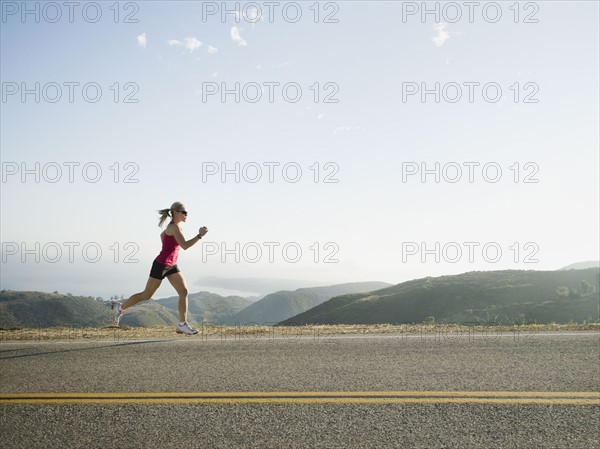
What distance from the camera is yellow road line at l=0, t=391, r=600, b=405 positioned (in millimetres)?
4047

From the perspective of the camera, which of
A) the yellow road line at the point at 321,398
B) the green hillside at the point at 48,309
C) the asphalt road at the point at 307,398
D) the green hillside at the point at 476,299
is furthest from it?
the green hillside at the point at 48,309

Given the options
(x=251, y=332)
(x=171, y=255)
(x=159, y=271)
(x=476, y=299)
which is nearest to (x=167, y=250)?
(x=171, y=255)

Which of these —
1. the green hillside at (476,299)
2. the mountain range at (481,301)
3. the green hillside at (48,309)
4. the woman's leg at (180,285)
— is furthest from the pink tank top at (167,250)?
the green hillside at (48,309)

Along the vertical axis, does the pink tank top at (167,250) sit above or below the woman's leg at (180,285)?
above

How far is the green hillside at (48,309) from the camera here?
16138 cm

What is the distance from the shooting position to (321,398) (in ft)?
13.5

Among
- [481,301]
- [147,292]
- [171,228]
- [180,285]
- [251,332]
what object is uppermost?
[171,228]

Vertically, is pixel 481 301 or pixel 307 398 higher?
pixel 307 398

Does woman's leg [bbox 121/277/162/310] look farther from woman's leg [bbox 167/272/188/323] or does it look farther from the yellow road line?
the yellow road line

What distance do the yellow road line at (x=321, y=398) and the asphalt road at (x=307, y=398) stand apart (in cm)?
2

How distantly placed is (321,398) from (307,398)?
13cm

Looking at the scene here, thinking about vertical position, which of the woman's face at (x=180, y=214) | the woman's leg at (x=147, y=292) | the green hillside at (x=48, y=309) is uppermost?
the woman's face at (x=180, y=214)

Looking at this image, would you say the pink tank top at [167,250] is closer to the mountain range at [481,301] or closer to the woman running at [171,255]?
the woman running at [171,255]

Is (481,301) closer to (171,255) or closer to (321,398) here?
(171,255)
